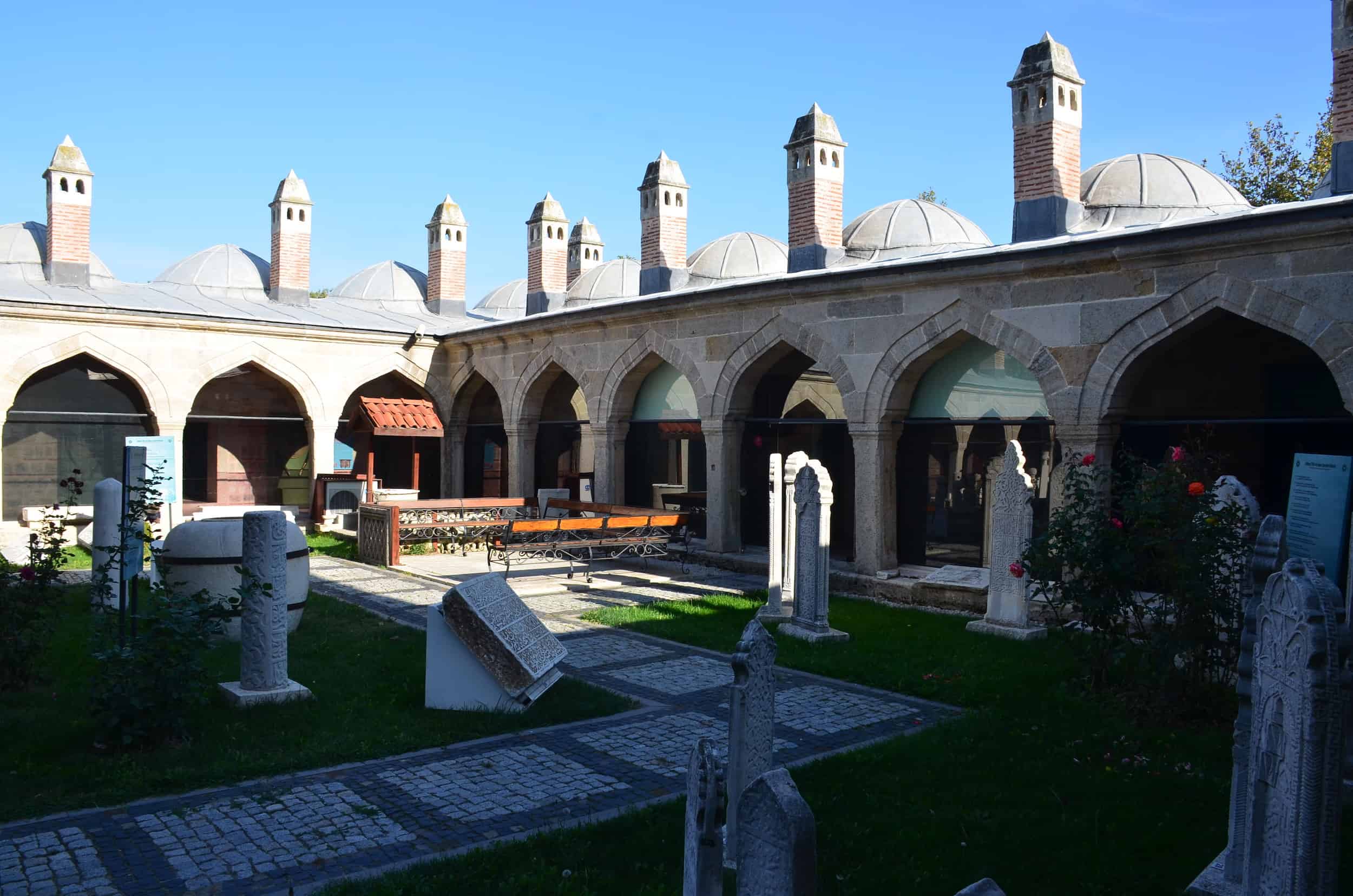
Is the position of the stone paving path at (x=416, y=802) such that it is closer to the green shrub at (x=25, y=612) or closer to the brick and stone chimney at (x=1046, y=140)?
the green shrub at (x=25, y=612)

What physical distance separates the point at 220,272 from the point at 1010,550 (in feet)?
63.4

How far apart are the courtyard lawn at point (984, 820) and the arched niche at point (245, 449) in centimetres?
1757

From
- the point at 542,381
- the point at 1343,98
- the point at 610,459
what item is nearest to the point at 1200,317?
the point at 1343,98

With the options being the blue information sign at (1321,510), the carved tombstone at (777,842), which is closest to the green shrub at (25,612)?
the carved tombstone at (777,842)

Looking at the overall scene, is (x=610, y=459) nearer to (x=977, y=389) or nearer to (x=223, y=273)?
(x=977, y=389)

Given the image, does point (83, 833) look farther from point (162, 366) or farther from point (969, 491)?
point (162, 366)

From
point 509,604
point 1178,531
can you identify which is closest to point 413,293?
point 509,604

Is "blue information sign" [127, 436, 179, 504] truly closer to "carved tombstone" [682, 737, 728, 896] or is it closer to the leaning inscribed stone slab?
the leaning inscribed stone slab

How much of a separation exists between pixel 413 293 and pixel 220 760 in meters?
20.6

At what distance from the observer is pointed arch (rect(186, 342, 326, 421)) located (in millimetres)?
16750

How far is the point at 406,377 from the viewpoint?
1886 cm

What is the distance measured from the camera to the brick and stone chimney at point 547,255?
1948 cm

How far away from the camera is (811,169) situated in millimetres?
13656

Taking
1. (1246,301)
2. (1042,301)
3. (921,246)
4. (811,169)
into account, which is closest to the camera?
(1246,301)
